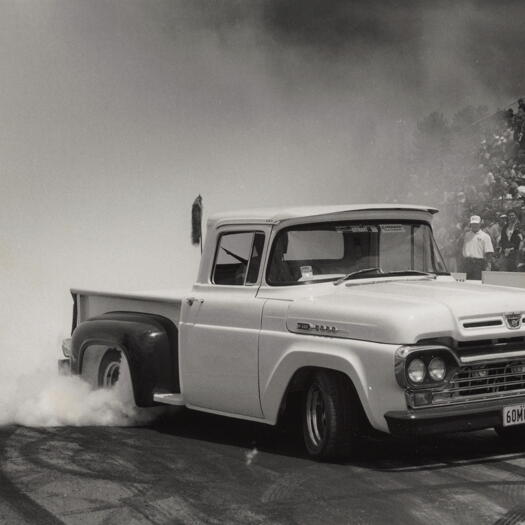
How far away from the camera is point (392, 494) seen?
590 centimetres

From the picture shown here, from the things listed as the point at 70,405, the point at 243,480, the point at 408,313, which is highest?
the point at 408,313

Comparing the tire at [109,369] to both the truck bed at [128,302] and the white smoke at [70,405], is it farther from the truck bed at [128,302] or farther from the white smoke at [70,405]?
the truck bed at [128,302]

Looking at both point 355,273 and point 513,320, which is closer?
point 513,320

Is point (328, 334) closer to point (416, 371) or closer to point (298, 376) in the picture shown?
point (298, 376)

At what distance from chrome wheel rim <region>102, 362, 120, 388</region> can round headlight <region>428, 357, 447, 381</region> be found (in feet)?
10.4

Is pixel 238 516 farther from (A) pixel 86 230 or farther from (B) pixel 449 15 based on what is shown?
(B) pixel 449 15

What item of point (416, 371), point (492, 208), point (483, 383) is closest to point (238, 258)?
point (416, 371)

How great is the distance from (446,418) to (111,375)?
3362mm

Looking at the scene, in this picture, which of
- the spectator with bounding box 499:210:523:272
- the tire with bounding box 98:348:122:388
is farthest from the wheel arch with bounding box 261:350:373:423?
the spectator with bounding box 499:210:523:272

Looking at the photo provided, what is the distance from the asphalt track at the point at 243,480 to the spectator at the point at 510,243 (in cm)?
965

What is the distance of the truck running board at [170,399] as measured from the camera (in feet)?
25.9

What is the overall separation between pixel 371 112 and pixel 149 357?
21.9m

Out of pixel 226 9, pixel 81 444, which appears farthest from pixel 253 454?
pixel 226 9

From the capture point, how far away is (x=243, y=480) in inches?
251
